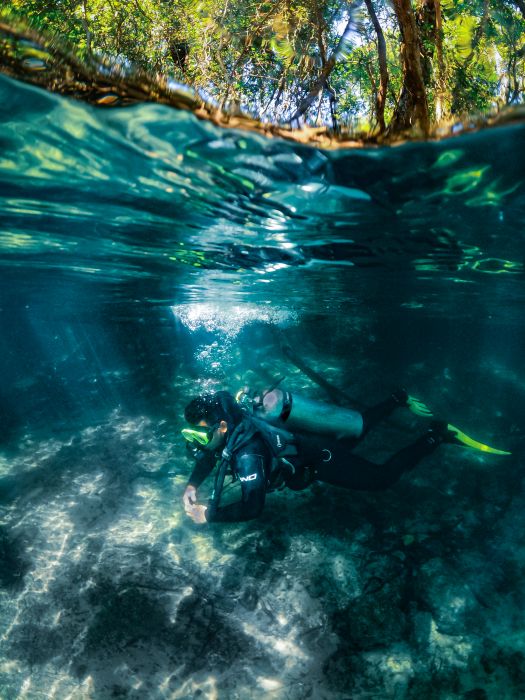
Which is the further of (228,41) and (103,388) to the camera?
(103,388)

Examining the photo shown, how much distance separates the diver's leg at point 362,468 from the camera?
7949 millimetres

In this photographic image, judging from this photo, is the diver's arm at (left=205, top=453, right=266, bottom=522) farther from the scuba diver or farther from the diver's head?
the diver's head

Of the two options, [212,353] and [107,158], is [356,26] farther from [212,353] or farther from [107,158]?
[212,353]

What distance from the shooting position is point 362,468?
8305 millimetres

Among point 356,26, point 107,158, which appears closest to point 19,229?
point 107,158

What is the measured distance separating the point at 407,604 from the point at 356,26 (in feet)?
46.3

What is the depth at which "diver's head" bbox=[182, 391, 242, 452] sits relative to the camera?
6680 mm

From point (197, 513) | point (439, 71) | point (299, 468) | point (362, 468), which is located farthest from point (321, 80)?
point (197, 513)

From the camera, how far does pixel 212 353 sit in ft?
81.6

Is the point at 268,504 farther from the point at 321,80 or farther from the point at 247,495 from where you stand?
the point at 321,80

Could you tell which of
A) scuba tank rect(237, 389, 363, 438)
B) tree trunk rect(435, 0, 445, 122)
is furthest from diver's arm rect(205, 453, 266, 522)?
tree trunk rect(435, 0, 445, 122)

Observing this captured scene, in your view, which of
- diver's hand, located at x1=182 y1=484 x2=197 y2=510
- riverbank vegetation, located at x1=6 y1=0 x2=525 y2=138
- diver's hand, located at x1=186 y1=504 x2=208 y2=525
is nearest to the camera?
diver's hand, located at x1=186 y1=504 x2=208 y2=525

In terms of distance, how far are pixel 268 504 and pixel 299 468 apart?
207cm

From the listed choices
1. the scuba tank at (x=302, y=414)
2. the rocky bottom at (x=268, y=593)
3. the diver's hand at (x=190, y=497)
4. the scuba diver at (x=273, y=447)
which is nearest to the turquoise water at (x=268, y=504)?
the rocky bottom at (x=268, y=593)
